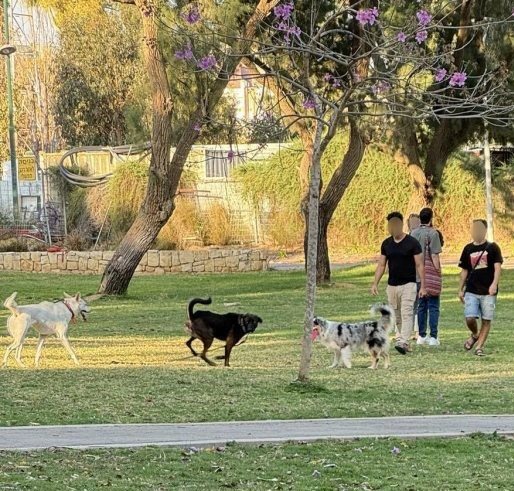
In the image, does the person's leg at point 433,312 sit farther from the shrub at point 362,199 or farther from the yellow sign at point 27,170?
the shrub at point 362,199

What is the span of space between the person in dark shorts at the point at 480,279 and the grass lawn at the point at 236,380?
0.55 meters

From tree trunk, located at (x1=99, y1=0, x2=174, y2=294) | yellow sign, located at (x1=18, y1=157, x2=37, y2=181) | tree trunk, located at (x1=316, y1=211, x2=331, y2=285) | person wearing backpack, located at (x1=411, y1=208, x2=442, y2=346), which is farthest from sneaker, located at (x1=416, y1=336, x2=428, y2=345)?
yellow sign, located at (x1=18, y1=157, x2=37, y2=181)

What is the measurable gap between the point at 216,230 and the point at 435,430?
28.4 meters

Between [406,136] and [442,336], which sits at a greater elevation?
[406,136]

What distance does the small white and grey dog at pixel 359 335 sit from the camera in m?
12.9

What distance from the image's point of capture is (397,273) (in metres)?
14.3

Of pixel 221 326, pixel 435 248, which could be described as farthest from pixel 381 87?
pixel 221 326

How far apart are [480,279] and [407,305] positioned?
0.97 metres

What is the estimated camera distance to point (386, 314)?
42.7ft

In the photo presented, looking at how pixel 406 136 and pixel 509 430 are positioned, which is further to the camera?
pixel 406 136

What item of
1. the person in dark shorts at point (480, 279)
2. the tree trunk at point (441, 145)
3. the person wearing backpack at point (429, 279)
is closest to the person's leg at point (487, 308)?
the person in dark shorts at point (480, 279)

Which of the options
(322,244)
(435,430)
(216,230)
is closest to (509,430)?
(435,430)

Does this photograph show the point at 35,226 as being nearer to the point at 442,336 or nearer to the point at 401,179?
the point at 401,179

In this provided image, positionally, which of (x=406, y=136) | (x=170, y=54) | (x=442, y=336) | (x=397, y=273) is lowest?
(x=442, y=336)
